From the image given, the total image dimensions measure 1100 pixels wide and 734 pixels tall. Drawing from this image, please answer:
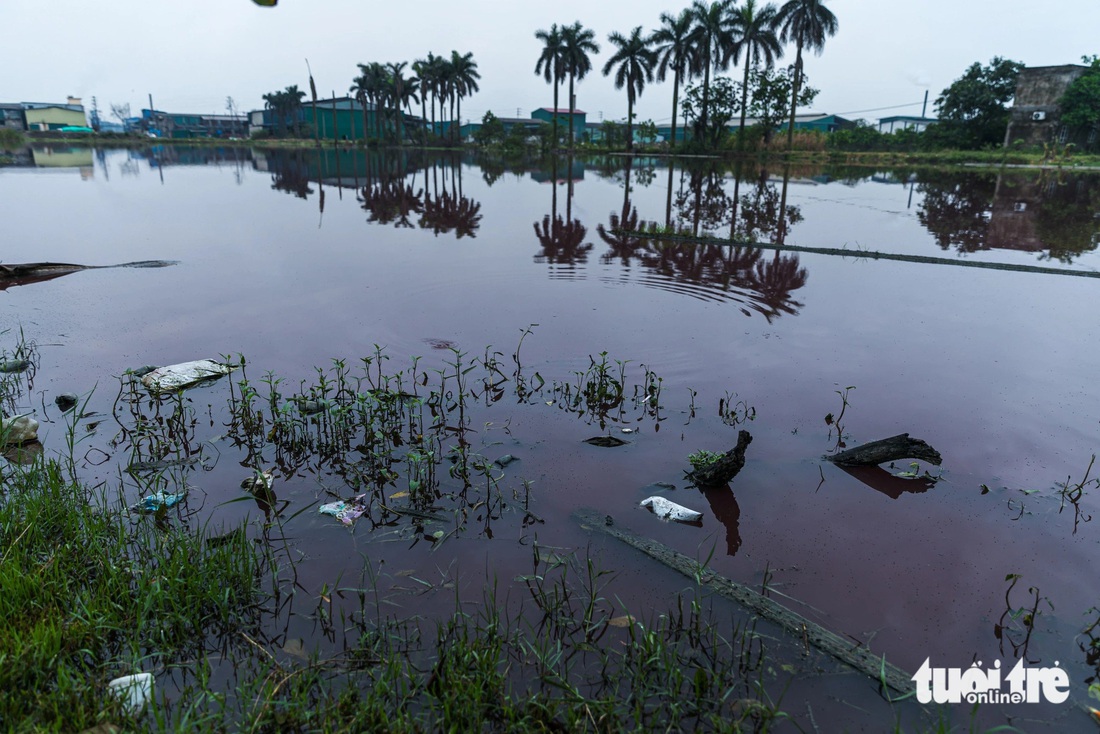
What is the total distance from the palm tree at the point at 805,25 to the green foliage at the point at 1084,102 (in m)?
14.5

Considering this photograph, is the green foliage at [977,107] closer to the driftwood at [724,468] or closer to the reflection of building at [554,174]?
the reflection of building at [554,174]

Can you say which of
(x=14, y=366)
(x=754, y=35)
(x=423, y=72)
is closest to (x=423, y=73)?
(x=423, y=72)

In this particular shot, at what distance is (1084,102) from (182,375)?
51093 mm

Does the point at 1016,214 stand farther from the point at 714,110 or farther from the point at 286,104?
the point at 286,104

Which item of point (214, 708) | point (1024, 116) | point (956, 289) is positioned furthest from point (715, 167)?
point (214, 708)

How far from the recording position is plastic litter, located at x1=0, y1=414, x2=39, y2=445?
430cm

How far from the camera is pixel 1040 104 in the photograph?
40.8m

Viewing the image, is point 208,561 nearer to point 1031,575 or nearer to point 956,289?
point 1031,575

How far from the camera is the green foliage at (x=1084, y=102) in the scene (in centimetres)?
3825

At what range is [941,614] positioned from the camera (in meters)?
3.01

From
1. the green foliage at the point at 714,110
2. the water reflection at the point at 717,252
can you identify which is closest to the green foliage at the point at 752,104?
the green foliage at the point at 714,110

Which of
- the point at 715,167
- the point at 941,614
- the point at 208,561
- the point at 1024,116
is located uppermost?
the point at 1024,116

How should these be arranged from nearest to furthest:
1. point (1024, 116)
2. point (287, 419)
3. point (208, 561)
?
point (208, 561)
point (287, 419)
point (1024, 116)

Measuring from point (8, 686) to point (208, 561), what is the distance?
2.58ft
